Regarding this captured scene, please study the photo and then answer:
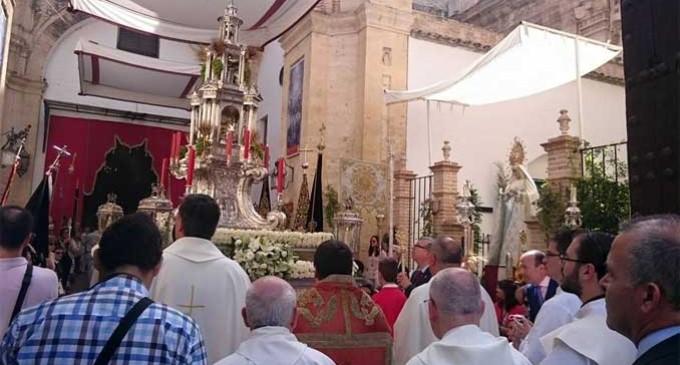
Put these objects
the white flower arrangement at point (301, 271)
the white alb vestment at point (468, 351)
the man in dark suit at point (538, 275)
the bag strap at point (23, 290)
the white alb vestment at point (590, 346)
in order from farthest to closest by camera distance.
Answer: the white flower arrangement at point (301, 271)
the man in dark suit at point (538, 275)
the bag strap at point (23, 290)
the white alb vestment at point (590, 346)
the white alb vestment at point (468, 351)

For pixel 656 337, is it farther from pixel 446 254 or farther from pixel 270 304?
pixel 446 254

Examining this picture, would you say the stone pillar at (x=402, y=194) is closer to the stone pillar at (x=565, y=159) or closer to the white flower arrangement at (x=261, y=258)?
the stone pillar at (x=565, y=159)

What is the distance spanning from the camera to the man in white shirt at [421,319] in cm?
373

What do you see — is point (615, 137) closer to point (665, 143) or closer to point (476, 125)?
point (476, 125)

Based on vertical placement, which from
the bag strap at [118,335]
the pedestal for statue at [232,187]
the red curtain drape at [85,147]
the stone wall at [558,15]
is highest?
the stone wall at [558,15]

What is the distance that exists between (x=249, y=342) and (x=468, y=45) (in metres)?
14.4

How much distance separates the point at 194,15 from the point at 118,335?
28.0 feet

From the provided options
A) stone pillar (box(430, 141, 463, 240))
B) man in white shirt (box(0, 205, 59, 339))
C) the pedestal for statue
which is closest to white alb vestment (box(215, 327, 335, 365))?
man in white shirt (box(0, 205, 59, 339))

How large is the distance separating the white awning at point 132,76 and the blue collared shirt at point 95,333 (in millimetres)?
11370

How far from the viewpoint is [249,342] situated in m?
2.26

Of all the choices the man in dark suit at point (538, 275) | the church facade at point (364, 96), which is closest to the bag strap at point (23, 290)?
the man in dark suit at point (538, 275)

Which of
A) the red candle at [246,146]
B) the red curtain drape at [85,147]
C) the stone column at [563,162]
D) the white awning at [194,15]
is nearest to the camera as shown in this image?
the red candle at [246,146]

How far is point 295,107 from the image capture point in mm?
15195

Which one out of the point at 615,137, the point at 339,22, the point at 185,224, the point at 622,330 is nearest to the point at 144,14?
the point at 339,22
